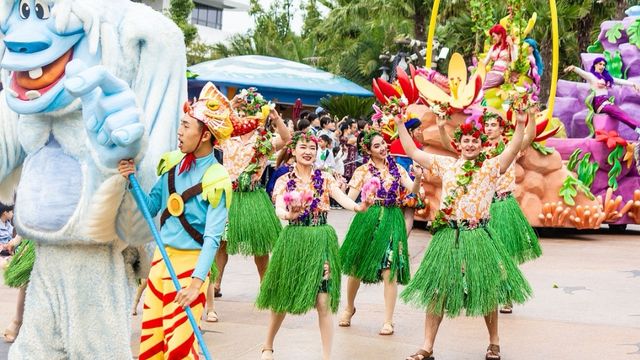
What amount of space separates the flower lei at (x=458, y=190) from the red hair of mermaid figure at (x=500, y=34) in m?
5.12

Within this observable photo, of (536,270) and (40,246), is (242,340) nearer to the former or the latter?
(40,246)

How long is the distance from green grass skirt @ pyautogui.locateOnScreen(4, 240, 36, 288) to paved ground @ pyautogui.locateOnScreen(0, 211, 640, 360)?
510mm

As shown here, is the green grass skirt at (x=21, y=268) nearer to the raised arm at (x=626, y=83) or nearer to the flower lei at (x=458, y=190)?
the flower lei at (x=458, y=190)

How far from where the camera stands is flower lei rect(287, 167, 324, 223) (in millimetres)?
6453

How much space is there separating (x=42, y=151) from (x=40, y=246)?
0.43 metres

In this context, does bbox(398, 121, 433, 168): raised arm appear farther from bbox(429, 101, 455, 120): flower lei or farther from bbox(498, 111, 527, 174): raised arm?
bbox(498, 111, 527, 174): raised arm

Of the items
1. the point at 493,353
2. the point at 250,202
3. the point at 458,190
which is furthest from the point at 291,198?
A: the point at 250,202

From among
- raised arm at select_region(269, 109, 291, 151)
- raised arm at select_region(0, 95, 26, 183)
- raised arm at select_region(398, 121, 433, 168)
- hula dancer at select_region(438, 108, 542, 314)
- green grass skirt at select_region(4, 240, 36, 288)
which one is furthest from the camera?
hula dancer at select_region(438, 108, 542, 314)

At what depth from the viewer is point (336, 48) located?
3073cm

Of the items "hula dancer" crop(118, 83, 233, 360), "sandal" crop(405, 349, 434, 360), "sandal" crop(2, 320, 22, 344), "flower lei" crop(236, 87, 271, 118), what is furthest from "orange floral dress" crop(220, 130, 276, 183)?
"hula dancer" crop(118, 83, 233, 360)

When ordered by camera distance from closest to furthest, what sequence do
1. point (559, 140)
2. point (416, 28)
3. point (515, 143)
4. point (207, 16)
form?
point (515, 143)
point (559, 140)
point (416, 28)
point (207, 16)

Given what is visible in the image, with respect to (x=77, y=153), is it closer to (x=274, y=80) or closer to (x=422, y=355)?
(x=422, y=355)

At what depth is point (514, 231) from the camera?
8.33 meters

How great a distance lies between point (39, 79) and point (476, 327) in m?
4.28
